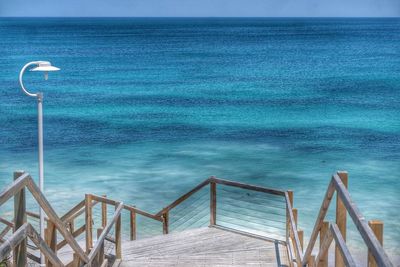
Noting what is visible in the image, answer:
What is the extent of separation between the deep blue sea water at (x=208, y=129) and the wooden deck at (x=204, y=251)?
22.0 feet

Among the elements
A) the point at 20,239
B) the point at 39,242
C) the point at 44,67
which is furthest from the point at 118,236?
the point at 20,239

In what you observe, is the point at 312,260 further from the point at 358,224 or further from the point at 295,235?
the point at 358,224

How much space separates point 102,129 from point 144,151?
6313 millimetres

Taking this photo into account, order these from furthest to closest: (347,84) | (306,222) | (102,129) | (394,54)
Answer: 1. (394,54)
2. (347,84)
3. (102,129)
4. (306,222)

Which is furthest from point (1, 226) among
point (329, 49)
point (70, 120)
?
point (329, 49)

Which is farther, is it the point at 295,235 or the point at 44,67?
the point at 44,67

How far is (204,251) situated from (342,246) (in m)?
4.73

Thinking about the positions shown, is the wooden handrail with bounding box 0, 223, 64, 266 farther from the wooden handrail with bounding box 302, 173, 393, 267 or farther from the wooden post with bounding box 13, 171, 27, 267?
the wooden handrail with bounding box 302, 173, 393, 267

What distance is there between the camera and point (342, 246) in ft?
14.2

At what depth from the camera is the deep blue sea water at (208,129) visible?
2241 centimetres

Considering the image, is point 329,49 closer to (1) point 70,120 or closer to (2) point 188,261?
(1) point 70,120

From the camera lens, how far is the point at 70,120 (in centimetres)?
3712

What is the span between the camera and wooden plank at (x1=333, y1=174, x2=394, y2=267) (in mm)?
3301

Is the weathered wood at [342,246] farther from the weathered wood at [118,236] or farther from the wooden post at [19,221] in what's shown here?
the weathered wood at [118,236]
